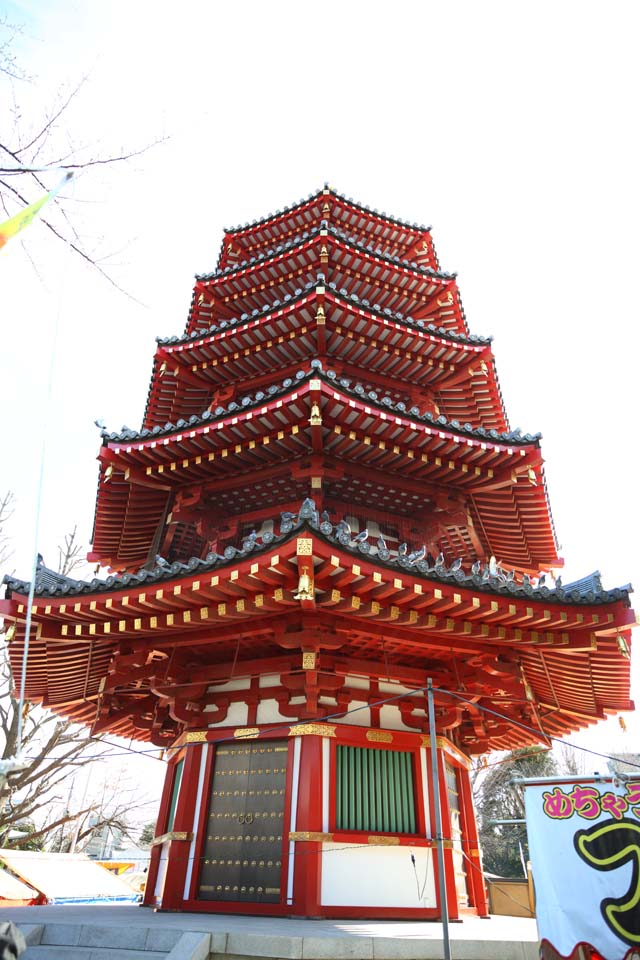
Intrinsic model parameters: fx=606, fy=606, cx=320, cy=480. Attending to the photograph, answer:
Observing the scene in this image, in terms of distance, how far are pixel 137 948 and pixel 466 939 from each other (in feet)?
11.0

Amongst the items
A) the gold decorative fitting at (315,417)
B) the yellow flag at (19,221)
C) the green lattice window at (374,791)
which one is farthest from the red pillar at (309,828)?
the yellow flag at (19,221)

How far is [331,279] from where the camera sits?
15.2 meters

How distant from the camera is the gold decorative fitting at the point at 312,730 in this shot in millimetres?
8500

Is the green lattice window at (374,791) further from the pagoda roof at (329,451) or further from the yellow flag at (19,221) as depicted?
the yellow flag at (19,221)

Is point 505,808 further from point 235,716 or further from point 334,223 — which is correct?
point 334,223

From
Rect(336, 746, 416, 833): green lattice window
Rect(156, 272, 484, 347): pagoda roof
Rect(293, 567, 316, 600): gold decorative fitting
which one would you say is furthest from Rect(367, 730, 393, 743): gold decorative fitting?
Rect(156, 272, 484, 347): pagoda roof

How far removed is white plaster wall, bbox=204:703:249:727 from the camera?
9336mm

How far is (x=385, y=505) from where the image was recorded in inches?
458

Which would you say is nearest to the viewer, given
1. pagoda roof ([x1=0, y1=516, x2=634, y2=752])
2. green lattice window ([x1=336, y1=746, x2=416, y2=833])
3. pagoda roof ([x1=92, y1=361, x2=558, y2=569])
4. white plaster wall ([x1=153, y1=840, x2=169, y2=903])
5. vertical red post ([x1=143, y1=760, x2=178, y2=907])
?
pagoda roof ([x1=0, y1=516, x2=634, y2=752])

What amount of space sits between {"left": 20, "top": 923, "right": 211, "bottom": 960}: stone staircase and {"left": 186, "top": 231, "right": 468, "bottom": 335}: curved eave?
12719mm

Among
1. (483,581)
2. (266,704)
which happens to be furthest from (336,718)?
(483,581)

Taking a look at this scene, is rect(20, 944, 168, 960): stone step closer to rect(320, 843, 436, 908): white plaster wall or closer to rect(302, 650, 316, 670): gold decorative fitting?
rect(320, 843, 436, 908): white plaster wall

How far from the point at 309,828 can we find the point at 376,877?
121cm

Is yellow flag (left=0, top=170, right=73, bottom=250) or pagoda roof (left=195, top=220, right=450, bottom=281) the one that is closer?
yellow flag (left=0, top=170, right=73, bottom=250)
